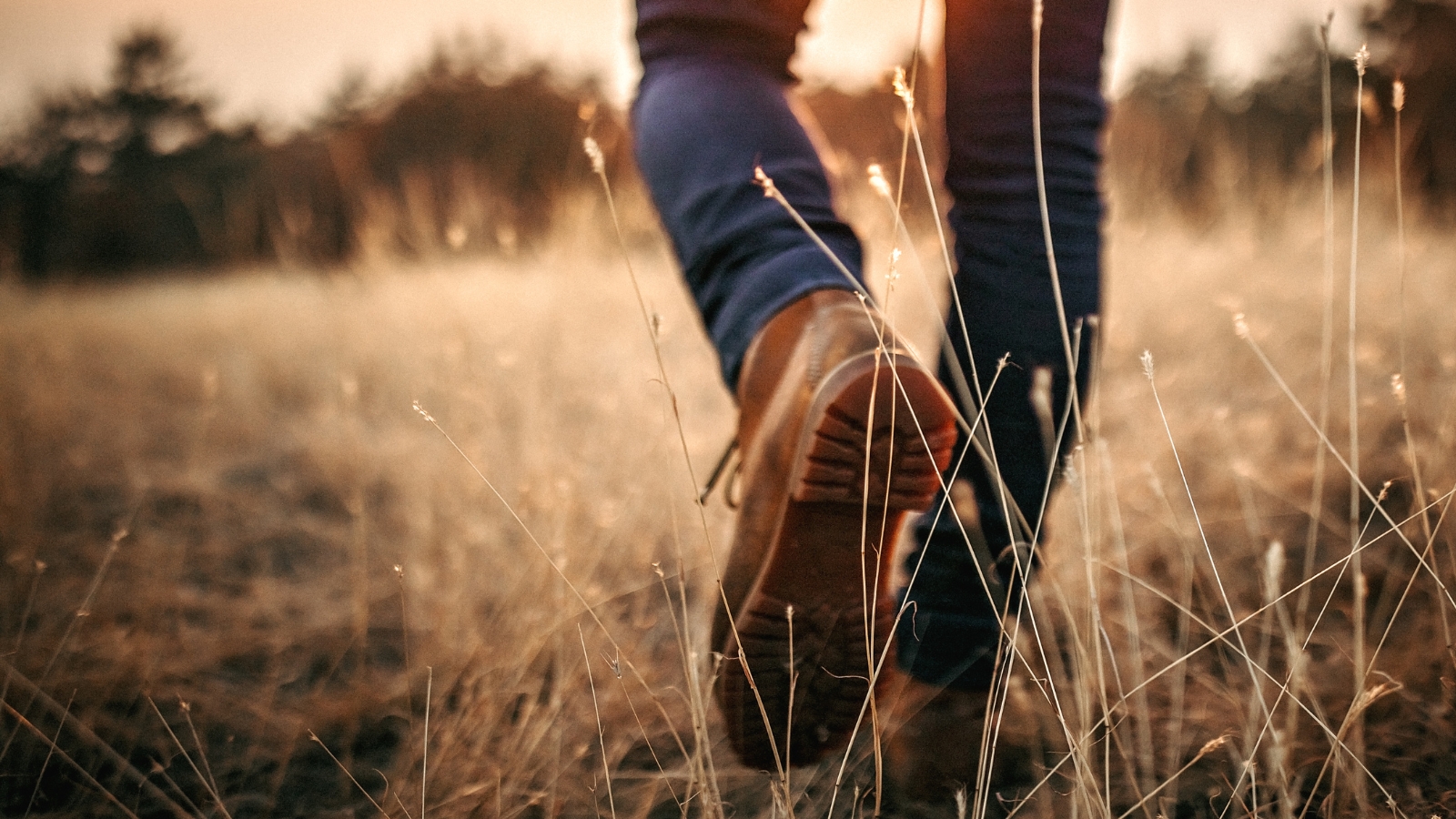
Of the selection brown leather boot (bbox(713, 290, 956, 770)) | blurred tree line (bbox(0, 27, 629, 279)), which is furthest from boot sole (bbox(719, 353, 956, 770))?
blurred tree line (bbox(0, 27, 629, 279))

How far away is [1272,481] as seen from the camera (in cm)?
162

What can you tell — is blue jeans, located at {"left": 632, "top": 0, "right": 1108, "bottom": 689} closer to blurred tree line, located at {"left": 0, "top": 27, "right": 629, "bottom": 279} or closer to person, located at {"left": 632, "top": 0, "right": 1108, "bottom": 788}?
person, located at {"left": 632, "top": 0, "right": 1108, "bottom": 788}

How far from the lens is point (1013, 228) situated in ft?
2.58

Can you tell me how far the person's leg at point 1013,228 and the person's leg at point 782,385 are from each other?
108mm

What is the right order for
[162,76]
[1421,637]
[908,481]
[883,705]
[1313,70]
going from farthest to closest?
1. [162,76]
2. [1313,70]
3. [1421,637]
4. [883,705]
5. [908,481]

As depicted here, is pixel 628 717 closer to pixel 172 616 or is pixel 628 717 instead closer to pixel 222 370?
pixel 172 616

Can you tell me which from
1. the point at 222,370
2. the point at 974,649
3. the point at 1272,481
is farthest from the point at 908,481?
the point at 222,370

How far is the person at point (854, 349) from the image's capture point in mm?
675

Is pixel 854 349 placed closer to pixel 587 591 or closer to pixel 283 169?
pixel 587 591

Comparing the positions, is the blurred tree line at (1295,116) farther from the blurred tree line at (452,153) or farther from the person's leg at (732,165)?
the person's leg at (732,165)

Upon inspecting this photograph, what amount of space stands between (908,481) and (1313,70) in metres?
9.46

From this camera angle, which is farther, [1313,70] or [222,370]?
[1313,70]

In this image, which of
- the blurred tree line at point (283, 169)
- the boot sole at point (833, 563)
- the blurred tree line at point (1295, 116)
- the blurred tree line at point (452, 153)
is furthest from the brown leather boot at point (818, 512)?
the blurred tree line at point (283, 169)

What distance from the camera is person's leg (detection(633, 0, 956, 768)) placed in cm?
66
